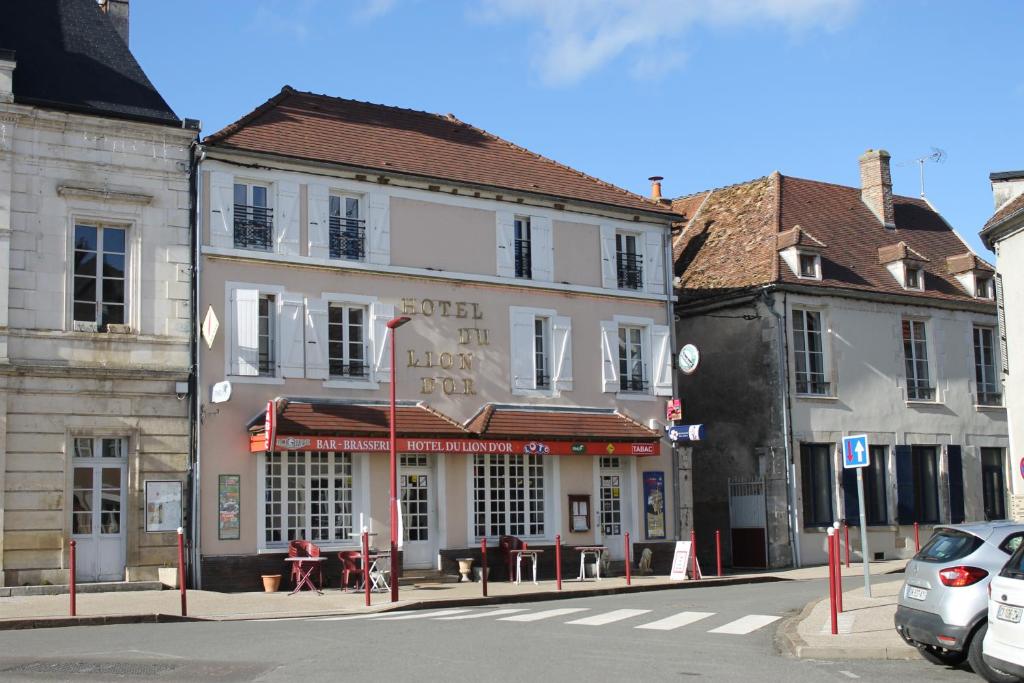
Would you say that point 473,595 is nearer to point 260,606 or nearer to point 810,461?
point 260,606

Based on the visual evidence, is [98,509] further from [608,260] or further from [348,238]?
[608,260]

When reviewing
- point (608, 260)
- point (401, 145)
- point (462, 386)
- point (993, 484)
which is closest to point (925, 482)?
point (993, 484)

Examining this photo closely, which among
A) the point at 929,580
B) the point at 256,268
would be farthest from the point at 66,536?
the point at 929,580

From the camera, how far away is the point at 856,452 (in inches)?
682

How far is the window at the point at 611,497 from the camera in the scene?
86.5ft

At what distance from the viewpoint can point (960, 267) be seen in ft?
110

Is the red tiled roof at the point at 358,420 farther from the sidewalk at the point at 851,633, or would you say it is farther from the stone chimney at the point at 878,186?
the stone chimney at the point at 878,186

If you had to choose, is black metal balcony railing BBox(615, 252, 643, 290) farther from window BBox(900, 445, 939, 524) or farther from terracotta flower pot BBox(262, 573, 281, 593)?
terracotta flower pot BBox(262, 573, 281, 593)

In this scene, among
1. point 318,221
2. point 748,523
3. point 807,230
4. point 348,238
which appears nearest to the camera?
point 318,221

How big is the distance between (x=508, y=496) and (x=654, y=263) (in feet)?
21.7

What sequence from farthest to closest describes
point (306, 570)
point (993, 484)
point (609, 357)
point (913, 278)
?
point (993, 484), point (913, 278), point (609, 357), point (306, 570)

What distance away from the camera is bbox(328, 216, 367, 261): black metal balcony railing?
2375 cm

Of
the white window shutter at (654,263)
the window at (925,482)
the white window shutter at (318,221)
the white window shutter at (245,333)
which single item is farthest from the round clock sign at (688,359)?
the white window shutter at (245,333)

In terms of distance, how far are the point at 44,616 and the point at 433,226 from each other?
1133 centimetres
